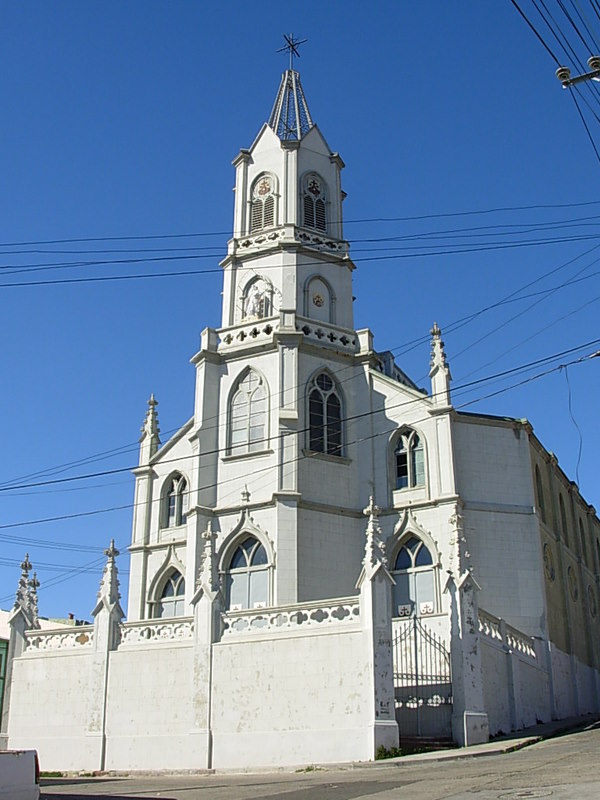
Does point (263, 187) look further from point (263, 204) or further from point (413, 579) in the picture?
point (413, 579)

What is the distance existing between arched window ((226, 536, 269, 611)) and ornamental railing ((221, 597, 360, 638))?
6675mm

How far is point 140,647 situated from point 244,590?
6.66 meters

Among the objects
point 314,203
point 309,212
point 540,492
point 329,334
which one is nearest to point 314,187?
point 314,203

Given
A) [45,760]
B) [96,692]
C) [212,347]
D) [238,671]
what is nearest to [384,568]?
[238,671]

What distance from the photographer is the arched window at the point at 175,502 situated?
121 feet

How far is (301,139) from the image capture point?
134ft

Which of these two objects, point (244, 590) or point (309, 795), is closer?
point (309, 795)

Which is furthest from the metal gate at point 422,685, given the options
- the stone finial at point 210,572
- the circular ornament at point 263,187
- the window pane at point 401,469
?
the circular ornament at point 263,187

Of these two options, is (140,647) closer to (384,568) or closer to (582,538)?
(384,568)

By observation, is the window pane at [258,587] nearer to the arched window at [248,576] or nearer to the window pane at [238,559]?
the arched window at [248,576]

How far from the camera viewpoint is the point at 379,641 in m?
22.2

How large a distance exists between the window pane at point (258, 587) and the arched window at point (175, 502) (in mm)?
5261

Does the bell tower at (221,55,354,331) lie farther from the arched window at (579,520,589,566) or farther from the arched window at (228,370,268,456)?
the arched window at (579,520,589,566)

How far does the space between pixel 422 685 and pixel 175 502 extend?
15.9 meters
